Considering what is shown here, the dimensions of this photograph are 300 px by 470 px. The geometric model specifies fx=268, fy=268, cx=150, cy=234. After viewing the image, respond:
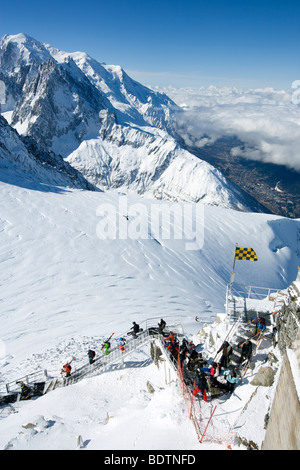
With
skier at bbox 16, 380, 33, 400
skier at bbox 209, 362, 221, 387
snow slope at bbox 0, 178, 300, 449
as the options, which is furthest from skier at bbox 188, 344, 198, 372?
skier at bbox 16, 380, 33, 400

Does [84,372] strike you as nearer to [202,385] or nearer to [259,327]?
[202,385]

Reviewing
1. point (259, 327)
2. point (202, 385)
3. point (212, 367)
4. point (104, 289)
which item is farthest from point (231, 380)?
point (104, 289)

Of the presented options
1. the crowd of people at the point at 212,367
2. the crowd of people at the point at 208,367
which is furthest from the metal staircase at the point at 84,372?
the crowd of people at the point at 212,367

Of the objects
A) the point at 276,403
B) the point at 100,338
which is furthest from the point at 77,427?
the point at 276,403

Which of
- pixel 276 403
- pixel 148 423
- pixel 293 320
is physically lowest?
pixel 148 423

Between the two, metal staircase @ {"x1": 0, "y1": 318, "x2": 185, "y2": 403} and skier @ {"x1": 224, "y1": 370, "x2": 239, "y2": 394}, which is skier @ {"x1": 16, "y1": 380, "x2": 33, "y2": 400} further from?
skier @ {"x1": 224, "y1": 370, "x2": 239, "y2": 394}

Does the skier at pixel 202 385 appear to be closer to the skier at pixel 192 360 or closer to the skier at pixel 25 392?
the skier at pixel 192 360
